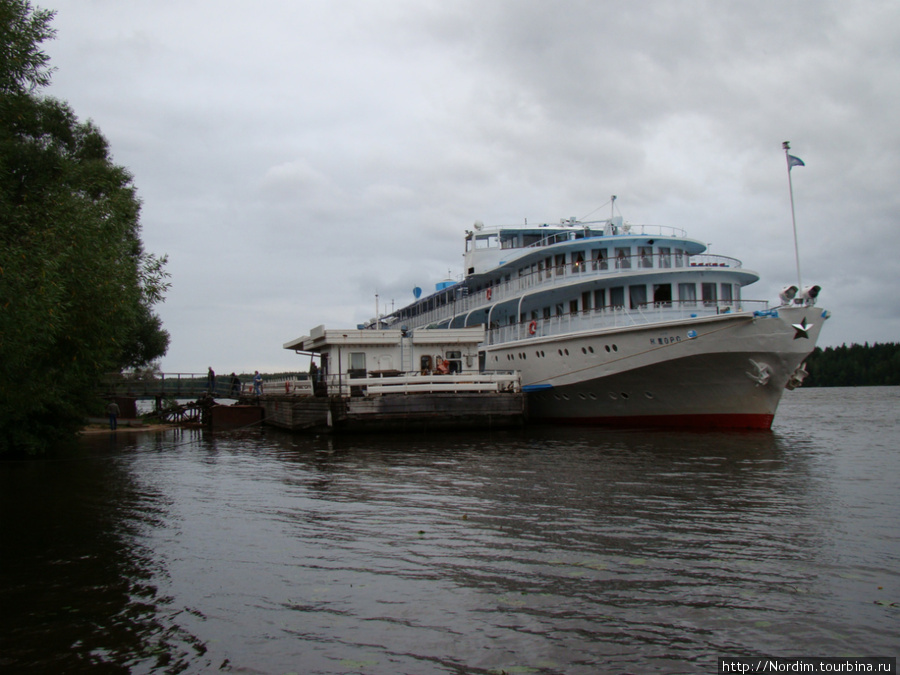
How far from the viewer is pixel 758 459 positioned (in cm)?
1655

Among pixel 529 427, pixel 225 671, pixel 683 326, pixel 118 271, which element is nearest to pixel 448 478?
pixel 118 271

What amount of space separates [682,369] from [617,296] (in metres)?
4.84

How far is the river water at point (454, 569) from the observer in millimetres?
5426

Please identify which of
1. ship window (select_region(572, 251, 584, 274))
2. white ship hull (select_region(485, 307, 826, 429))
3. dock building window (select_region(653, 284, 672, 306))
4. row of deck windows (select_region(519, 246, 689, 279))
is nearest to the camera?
white ship hull (select_region(485, 307, 826, 429))

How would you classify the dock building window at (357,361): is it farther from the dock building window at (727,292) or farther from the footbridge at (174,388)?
the dock building window at (727,292)

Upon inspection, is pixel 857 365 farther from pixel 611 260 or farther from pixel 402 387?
pixel 402 387

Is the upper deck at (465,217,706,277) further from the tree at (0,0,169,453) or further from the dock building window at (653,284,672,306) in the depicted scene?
the tree at (0,0,169,453)

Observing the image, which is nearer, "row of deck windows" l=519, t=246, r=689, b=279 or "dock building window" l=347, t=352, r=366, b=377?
"row of deck windows" l=519, t=246, r=689, b=279

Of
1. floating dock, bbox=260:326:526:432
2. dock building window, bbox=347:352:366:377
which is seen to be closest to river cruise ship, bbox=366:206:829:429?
floating dock, bbox=260:326:526:432

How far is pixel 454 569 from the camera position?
7.51m

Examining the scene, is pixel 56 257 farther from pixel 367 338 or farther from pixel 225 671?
pixel 367 338

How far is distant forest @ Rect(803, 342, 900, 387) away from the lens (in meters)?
116

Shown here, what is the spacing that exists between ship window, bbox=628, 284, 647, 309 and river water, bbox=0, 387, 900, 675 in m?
11.9

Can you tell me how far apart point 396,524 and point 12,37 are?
9560 millimetres
